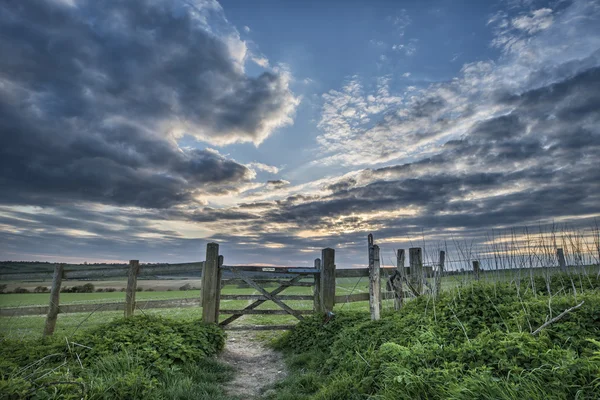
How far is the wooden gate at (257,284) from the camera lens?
33.3 ft

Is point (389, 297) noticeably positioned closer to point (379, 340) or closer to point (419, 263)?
point (419, 263)

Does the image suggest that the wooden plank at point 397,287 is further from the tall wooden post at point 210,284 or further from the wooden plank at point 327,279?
the tall wooden post at point 210,284

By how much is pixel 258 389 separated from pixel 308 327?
299cm

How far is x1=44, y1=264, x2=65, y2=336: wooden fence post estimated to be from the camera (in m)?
10.1

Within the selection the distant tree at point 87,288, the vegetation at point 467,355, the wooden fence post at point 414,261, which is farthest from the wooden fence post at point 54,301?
the distant tree at point 87,288

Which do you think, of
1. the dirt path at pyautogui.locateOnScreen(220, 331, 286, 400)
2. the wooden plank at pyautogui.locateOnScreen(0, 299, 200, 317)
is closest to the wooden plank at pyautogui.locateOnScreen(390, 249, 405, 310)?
the dirt path at pyautogui.locateOnScreen(220, 331, 286, 400)

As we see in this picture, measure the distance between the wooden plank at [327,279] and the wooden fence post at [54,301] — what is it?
26.9 feet

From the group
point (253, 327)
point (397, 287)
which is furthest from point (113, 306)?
point (397, 287)

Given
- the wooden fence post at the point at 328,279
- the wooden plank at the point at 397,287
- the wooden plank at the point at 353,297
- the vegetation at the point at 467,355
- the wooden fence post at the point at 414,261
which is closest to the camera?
the vegetation at the point at 467,355

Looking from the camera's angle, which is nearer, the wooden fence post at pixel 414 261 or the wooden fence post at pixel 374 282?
the wooden fence post at pixel 374 282

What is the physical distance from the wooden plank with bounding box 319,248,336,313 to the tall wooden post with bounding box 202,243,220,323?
11.0ft

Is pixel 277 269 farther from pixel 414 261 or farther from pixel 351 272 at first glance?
pixel 414 261

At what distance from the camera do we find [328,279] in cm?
1092

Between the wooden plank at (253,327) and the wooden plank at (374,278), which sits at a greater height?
the wooden plank at (374,278)
